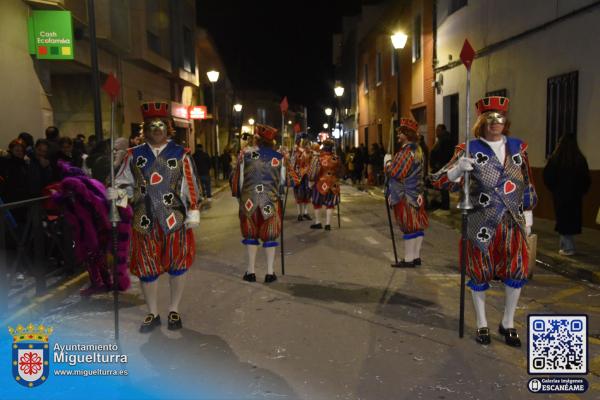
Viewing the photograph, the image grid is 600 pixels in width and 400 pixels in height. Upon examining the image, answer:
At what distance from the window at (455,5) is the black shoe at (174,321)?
14693 millimetres

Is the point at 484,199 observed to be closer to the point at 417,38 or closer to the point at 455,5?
the point at 455,5

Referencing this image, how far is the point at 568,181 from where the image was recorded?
8.16 metres

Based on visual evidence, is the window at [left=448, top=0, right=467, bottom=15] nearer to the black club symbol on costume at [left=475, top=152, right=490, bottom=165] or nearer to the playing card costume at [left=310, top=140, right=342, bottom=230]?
the playing card costume at [left=310, top=140, right=342, bottom=230]

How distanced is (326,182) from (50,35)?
674cm

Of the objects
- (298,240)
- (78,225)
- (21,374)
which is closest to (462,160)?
(21,374)

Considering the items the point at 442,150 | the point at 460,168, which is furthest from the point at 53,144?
the point at 442,150

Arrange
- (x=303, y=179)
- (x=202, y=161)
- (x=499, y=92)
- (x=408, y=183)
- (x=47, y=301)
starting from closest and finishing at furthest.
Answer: (x=47, y=301), (x=408, y=183), (x=303, y=179), (x=499, y=92), (x=202, y=161)

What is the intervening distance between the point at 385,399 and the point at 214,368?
1.35 metres

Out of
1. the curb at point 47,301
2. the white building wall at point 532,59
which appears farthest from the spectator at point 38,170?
the white building wall at point 532,59

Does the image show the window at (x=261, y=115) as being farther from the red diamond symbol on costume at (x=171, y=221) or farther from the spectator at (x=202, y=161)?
the red diamond symbol on costume at (x=171, y=221)

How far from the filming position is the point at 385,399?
12.8 feet

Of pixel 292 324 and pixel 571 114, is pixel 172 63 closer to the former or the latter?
pixel 571 114

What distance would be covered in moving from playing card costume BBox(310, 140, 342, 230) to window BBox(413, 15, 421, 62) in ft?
40.1

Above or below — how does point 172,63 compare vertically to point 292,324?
above
